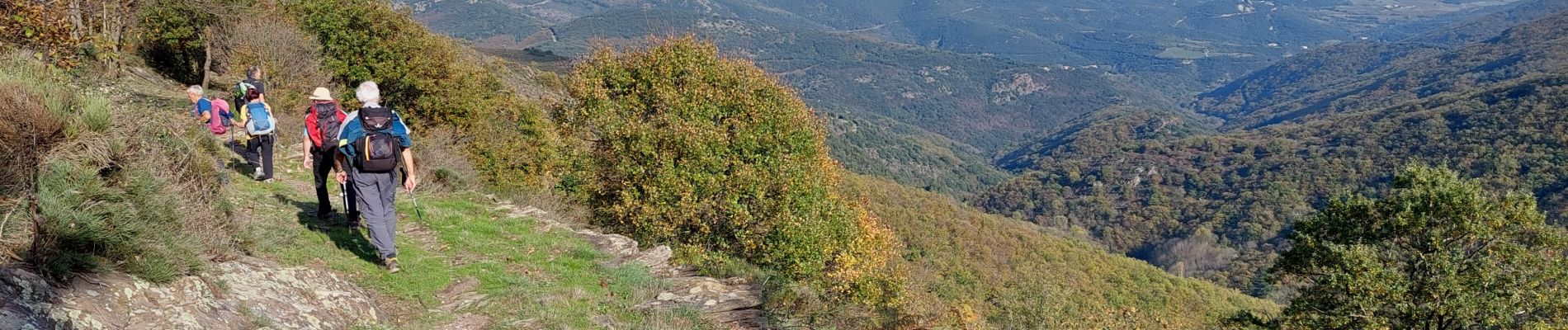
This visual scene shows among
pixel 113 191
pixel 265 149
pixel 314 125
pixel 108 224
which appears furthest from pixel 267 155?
pixel 108 224

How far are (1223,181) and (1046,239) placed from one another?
109m

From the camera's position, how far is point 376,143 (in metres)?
7.03

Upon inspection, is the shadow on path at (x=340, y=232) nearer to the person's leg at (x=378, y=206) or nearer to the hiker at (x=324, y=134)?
the hiker at (x=324, y=134)

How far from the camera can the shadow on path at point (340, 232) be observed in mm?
7863

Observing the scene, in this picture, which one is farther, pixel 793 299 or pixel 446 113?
pixel 446 113

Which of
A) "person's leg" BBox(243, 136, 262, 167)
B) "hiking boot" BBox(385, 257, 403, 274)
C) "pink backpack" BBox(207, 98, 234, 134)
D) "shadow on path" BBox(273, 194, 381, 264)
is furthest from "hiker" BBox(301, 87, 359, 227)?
"pink backpack" BBox(207, 98, 234, 134)

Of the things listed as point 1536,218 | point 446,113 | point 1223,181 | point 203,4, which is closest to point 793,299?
point 1536,218

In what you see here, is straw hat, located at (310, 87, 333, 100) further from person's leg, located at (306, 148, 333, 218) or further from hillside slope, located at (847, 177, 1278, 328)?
hillside slope, located at (847, 177, 1278, 328)

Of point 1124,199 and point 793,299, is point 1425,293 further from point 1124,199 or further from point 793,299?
point 1124,199

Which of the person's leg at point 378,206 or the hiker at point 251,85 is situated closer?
the person's leg at point 378,206

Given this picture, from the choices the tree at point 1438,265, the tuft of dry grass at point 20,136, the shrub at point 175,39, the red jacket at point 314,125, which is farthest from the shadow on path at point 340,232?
the shrub at point 175,39

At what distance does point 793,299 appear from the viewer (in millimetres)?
10328

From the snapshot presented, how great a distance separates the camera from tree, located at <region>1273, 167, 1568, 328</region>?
650 inches

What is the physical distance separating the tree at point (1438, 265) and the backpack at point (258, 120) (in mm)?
22098
